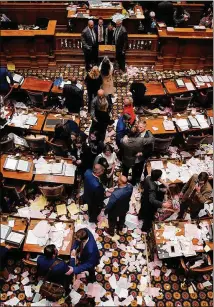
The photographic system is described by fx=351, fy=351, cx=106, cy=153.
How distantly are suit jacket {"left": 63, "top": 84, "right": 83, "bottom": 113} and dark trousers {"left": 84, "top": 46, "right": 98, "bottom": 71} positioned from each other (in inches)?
80.5

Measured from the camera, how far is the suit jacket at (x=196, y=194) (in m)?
6.87

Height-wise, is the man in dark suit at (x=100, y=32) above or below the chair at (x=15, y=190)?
above

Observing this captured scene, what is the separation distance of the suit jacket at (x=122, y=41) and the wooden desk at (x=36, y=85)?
2388 millimetres

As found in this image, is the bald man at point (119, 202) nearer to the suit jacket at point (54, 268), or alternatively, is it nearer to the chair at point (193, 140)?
the suit jacket at point (54, 268)

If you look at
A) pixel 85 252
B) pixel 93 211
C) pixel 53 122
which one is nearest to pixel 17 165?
pixel 53 122

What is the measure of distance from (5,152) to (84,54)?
434 centimetres

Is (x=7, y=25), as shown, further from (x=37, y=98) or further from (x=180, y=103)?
(x=180, y=103)

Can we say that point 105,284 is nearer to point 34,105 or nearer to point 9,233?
point 9,233

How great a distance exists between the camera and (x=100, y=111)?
8078 millimetres

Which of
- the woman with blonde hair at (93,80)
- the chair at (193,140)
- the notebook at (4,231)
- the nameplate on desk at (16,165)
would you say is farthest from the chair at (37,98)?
the chair at (193,140)

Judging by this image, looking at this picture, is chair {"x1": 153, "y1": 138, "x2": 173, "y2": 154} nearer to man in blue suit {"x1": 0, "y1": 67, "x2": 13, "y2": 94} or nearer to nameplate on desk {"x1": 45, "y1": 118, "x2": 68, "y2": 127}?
nameplate on desk {"x1": 45, "y1": 118, "x2": 68, "y2": 127}

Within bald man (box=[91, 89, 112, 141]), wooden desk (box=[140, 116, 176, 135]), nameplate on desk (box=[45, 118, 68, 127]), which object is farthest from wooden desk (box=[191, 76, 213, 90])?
nameplate on desk (box=[45, 118, 68, 127])

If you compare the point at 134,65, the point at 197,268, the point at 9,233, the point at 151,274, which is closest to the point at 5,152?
the point at 9,233

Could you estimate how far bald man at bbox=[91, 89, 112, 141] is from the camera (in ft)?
26.0
